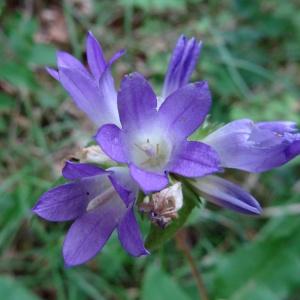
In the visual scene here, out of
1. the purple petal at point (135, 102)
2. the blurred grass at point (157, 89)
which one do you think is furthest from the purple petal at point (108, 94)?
the blurred grass at point (157, 89)

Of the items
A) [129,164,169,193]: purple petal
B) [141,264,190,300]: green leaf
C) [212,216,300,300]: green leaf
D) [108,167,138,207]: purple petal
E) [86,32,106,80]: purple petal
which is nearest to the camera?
[129,164,169,193]: purple petal

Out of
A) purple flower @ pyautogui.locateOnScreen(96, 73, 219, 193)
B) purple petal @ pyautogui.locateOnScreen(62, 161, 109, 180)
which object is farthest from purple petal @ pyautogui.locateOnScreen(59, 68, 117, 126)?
purple petal @ pyautogui.locateOnScreen(62, 161, 109, 180)

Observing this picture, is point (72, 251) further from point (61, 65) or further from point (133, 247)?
point (61, 65)

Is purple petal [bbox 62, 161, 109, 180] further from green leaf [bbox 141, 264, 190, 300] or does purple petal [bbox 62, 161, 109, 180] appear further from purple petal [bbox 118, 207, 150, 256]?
green leaf [bbox 141, 264, 190, 300]

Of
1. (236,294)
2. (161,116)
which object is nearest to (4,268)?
(236,294)

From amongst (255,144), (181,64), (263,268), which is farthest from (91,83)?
(263,268)

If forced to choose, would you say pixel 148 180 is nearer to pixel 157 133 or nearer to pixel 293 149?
pixel 157 133
